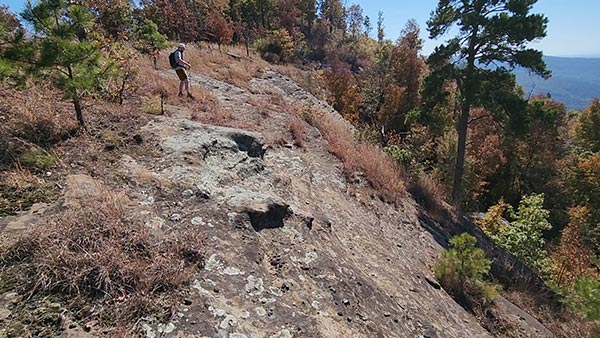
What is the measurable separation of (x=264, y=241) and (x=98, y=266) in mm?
1934

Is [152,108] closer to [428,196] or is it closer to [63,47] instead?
[63,47]

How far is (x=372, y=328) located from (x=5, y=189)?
4041 millimetres

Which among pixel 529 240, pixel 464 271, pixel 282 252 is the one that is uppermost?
pixel 282 252

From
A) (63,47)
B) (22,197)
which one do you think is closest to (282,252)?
(22,197)

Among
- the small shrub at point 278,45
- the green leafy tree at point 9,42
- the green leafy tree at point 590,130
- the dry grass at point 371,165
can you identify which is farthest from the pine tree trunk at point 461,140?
the green leafy tree at point 590,130

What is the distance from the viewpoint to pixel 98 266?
2.77 meters

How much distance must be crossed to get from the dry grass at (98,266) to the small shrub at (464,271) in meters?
5.02

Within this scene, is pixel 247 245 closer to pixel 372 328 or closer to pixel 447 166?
pixel 372 328

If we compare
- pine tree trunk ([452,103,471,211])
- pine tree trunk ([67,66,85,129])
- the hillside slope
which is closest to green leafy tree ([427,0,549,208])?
pine tree trunk ([452,103,471,211])

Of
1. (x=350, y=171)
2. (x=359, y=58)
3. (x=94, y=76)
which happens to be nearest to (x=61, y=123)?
(x=94, y=76)

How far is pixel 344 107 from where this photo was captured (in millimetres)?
26703

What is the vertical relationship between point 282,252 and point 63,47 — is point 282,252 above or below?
below

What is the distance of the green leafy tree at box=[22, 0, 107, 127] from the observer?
445 centimetres

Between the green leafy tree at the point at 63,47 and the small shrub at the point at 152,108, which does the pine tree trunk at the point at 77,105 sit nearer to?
the green leafy tree at the point at 63,47
